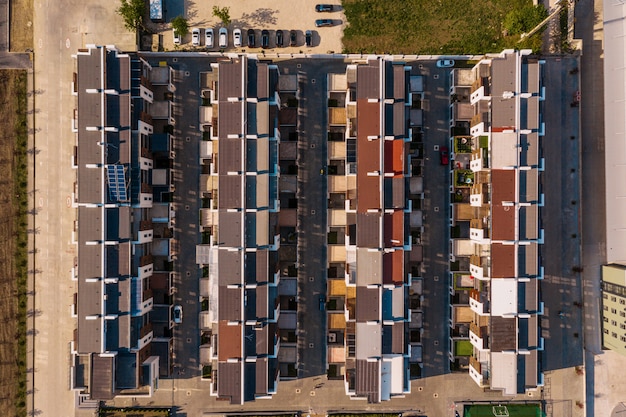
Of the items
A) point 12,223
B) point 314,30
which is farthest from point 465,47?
point 12,223

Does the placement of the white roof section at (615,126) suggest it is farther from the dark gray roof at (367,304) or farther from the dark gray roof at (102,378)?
the dark gray roof at (102,378)

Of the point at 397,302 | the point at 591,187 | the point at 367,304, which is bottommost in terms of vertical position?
the point at 367,304

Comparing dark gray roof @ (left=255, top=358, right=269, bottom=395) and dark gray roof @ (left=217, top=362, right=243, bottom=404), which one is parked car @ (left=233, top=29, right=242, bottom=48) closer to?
dark gray roof @ (left=255, top=358, right=269, bottom=395)

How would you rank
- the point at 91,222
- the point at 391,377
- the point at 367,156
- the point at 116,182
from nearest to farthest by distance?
the point at 116,182 → the point at 91,222 → the point at 367,156 → the point at 391,377

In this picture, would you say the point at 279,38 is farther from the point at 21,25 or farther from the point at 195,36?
the point at 21,25

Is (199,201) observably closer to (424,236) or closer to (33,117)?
(33,117)

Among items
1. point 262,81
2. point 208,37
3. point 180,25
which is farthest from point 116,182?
point 208,37

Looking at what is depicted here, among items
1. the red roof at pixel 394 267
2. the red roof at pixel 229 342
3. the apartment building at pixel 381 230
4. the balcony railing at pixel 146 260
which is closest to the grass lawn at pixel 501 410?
the apartment building at pixel 381 230
